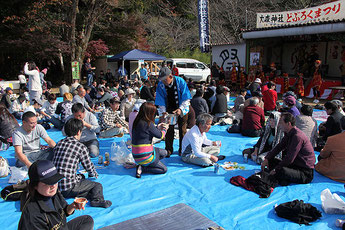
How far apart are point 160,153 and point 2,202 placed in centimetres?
244

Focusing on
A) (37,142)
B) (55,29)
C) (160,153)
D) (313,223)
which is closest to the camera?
(313,223)

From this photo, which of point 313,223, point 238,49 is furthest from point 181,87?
point 238,49

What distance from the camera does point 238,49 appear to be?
16.6 m

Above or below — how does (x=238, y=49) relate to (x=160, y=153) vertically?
above

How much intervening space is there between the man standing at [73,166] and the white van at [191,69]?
1505cm

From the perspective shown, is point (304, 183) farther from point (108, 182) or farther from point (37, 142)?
point (37, 142)

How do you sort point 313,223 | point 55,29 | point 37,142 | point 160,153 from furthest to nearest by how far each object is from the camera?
point 55,29 < point 160,153 < point 37,142 < point 313,223

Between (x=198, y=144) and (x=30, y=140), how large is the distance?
2.69m

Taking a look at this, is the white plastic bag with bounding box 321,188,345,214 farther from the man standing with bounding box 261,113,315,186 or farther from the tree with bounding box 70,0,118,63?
the tree with bounding box 70,0,118,63

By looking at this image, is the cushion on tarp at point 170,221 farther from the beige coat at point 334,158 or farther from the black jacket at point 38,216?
the beige coat at point 334,158

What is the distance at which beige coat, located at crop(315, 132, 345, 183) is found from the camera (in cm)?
424

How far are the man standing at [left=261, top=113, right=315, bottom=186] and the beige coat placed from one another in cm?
31

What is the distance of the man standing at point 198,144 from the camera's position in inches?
193

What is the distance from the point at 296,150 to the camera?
13.4 ft
